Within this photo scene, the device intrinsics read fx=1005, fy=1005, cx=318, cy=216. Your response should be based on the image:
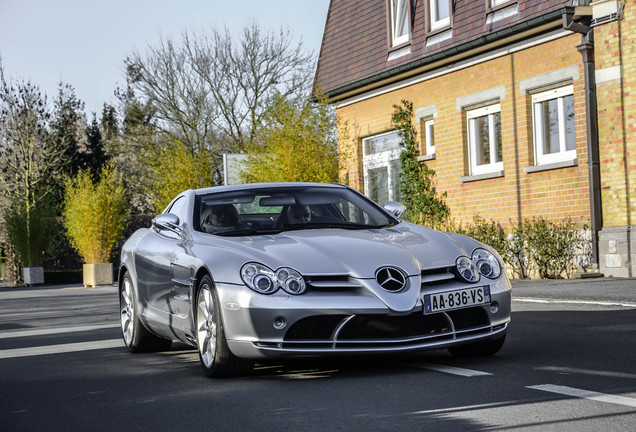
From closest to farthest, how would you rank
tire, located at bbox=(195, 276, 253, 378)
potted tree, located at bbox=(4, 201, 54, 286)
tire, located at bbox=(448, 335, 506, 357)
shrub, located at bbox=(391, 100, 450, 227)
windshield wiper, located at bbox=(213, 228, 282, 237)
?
1. tire, located at bbox=(195, 276, 253, 378)
2. tire, located at bbox=(448, 335, 506, 357)
3. windshield wiper, located at bbox=(213, 228, 282, 237)
4. shrub, located at bbox=(391, 100, 450, 227)
5. potted tree, located at bbox=(4, 201, 54, 286)

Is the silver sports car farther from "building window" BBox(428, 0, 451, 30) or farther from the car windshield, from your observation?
"building window" BBox(428, 0, 451, 30)

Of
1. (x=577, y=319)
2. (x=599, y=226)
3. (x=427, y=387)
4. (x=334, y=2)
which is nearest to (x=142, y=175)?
(x=334, y=2)

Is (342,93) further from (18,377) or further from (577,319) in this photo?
(18,377)

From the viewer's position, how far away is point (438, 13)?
70.6 ft

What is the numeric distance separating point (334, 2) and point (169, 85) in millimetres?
21522

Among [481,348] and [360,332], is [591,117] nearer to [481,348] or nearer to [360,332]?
[481,348]

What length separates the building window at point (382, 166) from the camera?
2367 centimetres

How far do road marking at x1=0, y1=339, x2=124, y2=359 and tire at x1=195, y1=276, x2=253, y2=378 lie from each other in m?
2.93

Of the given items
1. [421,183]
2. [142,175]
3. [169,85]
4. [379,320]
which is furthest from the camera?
[142,175]

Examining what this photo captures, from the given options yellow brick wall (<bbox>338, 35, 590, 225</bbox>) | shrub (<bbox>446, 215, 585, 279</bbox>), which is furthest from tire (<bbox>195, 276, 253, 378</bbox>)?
yellow brick wall (<bbox>338, 35, 590, 225</bbox>)

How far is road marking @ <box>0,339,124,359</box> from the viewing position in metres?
9.58

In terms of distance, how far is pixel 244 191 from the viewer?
328 inches

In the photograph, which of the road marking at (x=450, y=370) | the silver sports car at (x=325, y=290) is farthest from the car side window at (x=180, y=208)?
the road marking at (x=450, y=370)

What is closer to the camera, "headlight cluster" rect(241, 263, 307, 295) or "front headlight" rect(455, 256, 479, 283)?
"headlight cluster" rect(241, 263, 307, 295)
